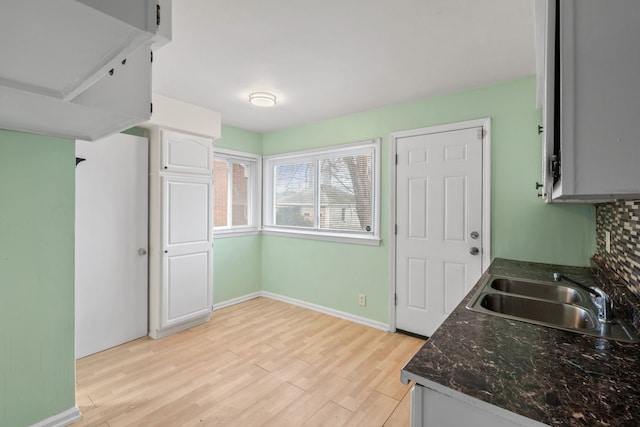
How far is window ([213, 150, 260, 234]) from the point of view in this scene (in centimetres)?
385

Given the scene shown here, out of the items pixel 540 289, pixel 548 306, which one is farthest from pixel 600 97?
pixel 540 289

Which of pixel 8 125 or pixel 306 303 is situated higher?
pixel 8 125

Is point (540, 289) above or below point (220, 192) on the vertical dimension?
below

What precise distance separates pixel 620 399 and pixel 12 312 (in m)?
2.58

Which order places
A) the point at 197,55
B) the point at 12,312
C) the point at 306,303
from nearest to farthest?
1. the point at 12,312
2. the point at 197,55
3. the point at 306,303

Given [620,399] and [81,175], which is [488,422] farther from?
[81,175]

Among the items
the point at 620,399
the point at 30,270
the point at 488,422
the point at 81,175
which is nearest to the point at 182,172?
the point at 81,175

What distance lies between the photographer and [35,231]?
1662 mm

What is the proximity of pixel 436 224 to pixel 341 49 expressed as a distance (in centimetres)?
180

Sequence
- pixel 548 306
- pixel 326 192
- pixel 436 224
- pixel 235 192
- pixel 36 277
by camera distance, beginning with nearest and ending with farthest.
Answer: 1. pixel 548 306
2. pixel 36 277
3. pixel 436 224
4. pixel 326 192
5. pixel 235 192

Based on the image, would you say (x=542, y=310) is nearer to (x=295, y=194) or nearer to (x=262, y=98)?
(x=262, y=98)

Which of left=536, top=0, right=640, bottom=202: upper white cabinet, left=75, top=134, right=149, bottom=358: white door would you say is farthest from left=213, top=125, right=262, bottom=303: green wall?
left=536, top=0, right=640, bottom=202: upper white cabinet

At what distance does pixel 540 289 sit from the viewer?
1.83m

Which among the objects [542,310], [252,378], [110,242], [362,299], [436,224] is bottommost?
[252,378]
